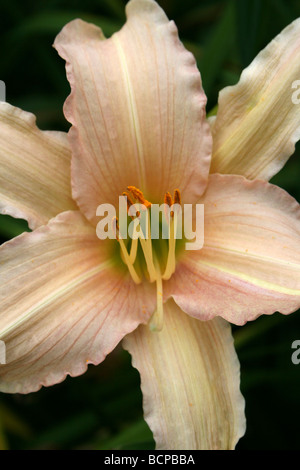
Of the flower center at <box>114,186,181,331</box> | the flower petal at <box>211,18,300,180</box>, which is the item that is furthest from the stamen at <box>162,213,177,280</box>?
the flower petal at <box>211,18,300,180</box>

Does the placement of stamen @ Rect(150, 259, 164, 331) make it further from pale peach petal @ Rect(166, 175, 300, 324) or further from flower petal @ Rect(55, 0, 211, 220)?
flower petal @ Rect(55, 0, 211, 220)

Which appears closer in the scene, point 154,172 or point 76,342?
point 76,342

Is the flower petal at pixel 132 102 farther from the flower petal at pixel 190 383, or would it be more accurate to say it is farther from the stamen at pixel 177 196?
the flower petal at pixel 190 383

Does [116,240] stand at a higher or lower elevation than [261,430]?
higher

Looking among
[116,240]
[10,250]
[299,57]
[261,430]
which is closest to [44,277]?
[10,250]

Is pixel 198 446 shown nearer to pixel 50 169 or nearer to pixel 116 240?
pixel 116 240

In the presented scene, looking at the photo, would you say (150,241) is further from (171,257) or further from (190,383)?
(190,383)

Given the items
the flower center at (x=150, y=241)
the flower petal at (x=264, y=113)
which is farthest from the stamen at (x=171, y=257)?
the flower petal at (x=264, y=113)
